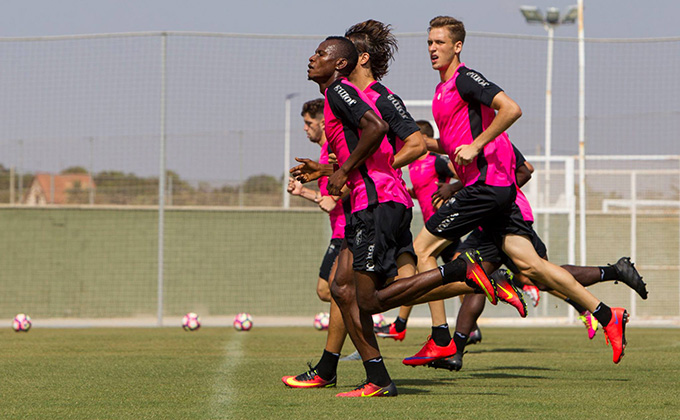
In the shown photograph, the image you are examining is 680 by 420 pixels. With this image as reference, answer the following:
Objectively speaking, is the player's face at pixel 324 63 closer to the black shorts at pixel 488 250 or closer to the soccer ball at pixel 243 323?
the black shorts at pixel 488 250

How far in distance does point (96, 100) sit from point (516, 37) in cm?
626

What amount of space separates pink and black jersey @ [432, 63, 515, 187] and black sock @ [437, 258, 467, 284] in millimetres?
996

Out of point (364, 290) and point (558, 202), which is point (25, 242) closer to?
point (558, 202)

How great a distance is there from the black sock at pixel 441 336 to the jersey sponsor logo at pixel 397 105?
1726 mm

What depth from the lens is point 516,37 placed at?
14.6 meters

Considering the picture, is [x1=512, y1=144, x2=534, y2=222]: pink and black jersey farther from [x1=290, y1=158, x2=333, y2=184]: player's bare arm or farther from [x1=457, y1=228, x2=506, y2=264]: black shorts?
[x1=290, y1=158, x2=333, y2=184]: player's bare arm

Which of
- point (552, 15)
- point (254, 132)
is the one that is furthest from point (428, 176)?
point (552, 15)

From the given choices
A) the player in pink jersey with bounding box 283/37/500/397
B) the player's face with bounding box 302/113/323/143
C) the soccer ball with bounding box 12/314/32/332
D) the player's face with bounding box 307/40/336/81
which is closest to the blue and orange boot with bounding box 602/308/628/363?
the player in pink jersey with bounding box 283/37/500/397

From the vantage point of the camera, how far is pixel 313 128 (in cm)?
915

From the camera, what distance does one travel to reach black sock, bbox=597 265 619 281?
759 centimetres

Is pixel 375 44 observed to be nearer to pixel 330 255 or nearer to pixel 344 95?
pixel 344 95

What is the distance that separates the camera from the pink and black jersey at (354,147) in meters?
5.66

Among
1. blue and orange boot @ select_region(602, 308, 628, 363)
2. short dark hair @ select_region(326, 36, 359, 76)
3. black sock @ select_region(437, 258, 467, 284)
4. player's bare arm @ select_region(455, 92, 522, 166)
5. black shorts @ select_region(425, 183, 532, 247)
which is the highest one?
short dark hair @ select_region(326, 36, 359, 76)

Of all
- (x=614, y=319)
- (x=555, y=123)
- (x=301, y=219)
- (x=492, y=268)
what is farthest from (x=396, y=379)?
(x=301, y=219)
